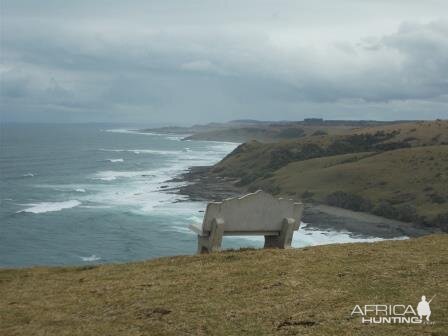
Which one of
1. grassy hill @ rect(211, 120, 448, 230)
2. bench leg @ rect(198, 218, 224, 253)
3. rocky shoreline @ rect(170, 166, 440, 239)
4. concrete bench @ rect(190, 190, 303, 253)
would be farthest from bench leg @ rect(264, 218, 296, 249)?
grassy hill @ rect(211, 120, 448, 230)

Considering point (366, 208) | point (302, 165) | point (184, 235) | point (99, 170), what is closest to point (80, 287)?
point (184, 235)

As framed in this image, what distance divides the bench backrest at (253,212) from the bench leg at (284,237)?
0.18 m

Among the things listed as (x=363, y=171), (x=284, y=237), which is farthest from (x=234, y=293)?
(x=363, y=171)

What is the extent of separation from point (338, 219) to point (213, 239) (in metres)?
70.2

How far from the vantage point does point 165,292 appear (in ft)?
37.4

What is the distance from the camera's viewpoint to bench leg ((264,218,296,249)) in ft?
50.9

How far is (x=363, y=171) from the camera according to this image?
10794cm

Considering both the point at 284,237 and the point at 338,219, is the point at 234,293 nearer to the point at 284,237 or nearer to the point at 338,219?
the point at 284,237

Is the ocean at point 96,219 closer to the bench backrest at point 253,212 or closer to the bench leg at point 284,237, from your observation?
the bench leg at point 284,237

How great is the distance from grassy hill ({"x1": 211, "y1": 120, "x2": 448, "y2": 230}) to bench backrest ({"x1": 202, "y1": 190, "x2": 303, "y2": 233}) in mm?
68461

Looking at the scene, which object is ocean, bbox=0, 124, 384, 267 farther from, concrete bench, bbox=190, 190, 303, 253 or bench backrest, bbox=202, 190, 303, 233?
bench backrest, bbox=202, 190, 303, 233

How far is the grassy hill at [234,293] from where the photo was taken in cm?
926

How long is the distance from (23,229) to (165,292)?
62824 millimetres

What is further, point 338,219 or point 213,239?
point 338,219
